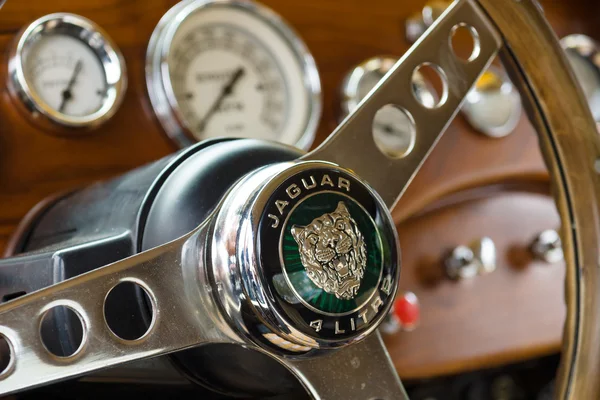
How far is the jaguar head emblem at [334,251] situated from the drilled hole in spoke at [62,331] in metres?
0.18

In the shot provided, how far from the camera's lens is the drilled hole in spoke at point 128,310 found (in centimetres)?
54

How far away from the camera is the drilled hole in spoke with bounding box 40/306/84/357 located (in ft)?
1.82

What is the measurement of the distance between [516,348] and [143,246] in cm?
76

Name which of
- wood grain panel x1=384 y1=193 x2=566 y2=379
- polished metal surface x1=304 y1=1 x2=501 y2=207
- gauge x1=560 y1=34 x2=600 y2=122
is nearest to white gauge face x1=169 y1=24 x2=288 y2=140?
wood grain panel x1=384 y1=193 x2=566 y2=379

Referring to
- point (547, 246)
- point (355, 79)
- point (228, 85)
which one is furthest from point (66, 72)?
point (547, 246)

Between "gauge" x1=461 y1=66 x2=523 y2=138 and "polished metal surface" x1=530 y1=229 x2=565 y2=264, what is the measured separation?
0.18m

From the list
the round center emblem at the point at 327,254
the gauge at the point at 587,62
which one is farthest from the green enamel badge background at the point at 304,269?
the gauge at the point at 587,62

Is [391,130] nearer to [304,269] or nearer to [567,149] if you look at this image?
[567,149]

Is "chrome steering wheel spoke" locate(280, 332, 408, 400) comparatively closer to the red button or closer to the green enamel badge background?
the green enamel badge background

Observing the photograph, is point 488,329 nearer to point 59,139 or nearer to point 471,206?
point 471,206

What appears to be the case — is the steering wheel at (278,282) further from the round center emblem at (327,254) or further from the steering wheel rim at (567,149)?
the steering wheel rim at (567,149)

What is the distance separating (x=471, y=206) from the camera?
3.87 feet

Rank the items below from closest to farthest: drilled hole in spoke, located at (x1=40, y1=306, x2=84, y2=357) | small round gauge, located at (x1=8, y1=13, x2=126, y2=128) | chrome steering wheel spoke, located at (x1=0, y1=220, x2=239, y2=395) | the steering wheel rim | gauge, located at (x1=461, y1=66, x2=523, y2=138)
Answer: chrome steering wheel spoke, located at (x1=0, y1=220, x2=239, y2=395)
drilled hole in spoke, located at (x1=40, y1=306, x2=84, y2=357)
the steering wheel rim
small round gauge, located at (x1=8, y1=13, x2=126, y2=128)
gauge, located at (x1=461, y1=66, x2=523, y2=138)

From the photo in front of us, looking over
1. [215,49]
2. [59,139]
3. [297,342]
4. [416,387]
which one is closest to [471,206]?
[416,387]
